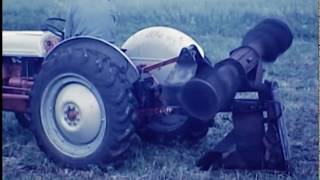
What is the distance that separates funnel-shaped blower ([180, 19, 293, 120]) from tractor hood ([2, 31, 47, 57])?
1132 mm

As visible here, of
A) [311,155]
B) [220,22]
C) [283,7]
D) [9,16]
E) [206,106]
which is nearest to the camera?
[206,106]

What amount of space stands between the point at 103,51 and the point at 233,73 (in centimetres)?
64

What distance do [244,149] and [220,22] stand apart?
3.42 metres

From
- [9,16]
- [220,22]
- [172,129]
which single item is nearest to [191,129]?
[172,129]

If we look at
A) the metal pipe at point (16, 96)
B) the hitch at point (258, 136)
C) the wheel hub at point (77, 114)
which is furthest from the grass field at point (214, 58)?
the metal pipe at point (16, 96)

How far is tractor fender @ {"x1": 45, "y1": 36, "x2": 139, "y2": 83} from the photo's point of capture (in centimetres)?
342

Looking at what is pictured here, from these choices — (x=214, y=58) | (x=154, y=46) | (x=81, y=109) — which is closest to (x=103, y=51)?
(x=81, y=109)

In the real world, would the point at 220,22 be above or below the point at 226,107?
above

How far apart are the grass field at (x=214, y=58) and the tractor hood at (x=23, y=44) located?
5.4 inches

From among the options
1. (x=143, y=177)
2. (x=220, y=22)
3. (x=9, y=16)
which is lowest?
(x=143, y=177)

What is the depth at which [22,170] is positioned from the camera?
362cm

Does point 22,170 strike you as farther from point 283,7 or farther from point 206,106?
point 283,7

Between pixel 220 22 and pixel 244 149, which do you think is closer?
pixel 244 149

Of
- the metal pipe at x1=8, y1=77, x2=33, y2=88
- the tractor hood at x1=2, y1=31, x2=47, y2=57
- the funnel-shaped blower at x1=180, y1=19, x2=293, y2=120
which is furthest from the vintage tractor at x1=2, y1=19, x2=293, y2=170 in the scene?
the tractor hood at x1=2, y1=31, x2=47, y2=57
